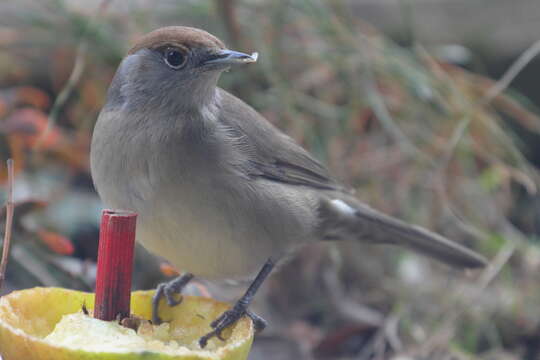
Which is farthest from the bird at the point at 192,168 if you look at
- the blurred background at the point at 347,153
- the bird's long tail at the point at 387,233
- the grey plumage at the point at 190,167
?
the blurred background at the point at 347,153

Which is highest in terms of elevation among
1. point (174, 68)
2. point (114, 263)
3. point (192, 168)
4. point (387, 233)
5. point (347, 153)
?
point (174, 68)

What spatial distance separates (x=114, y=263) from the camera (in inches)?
81.7

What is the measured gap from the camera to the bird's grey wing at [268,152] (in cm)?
298

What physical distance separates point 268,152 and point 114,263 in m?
1.18

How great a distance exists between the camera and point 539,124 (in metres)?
4.63

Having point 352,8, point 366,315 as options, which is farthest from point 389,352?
point 352,8

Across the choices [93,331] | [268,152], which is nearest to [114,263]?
[93,331]

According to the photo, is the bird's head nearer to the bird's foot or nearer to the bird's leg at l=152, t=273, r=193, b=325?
the bird's leg at l=152, t=273, r=193, b=325

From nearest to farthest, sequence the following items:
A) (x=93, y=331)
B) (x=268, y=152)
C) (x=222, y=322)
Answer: (x=93, y=331), (x=222, y=322), (x=268, y=152)

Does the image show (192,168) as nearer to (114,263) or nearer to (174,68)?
(174,68)

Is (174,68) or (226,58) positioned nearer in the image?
(226,58)

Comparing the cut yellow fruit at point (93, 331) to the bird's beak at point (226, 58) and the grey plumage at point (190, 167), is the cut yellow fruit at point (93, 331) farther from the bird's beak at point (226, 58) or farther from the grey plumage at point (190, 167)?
the bird's beak at point (226, 58)

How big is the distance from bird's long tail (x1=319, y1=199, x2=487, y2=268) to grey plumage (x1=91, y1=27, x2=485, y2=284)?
37 centimetres

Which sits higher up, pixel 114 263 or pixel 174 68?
pixel 174 68
